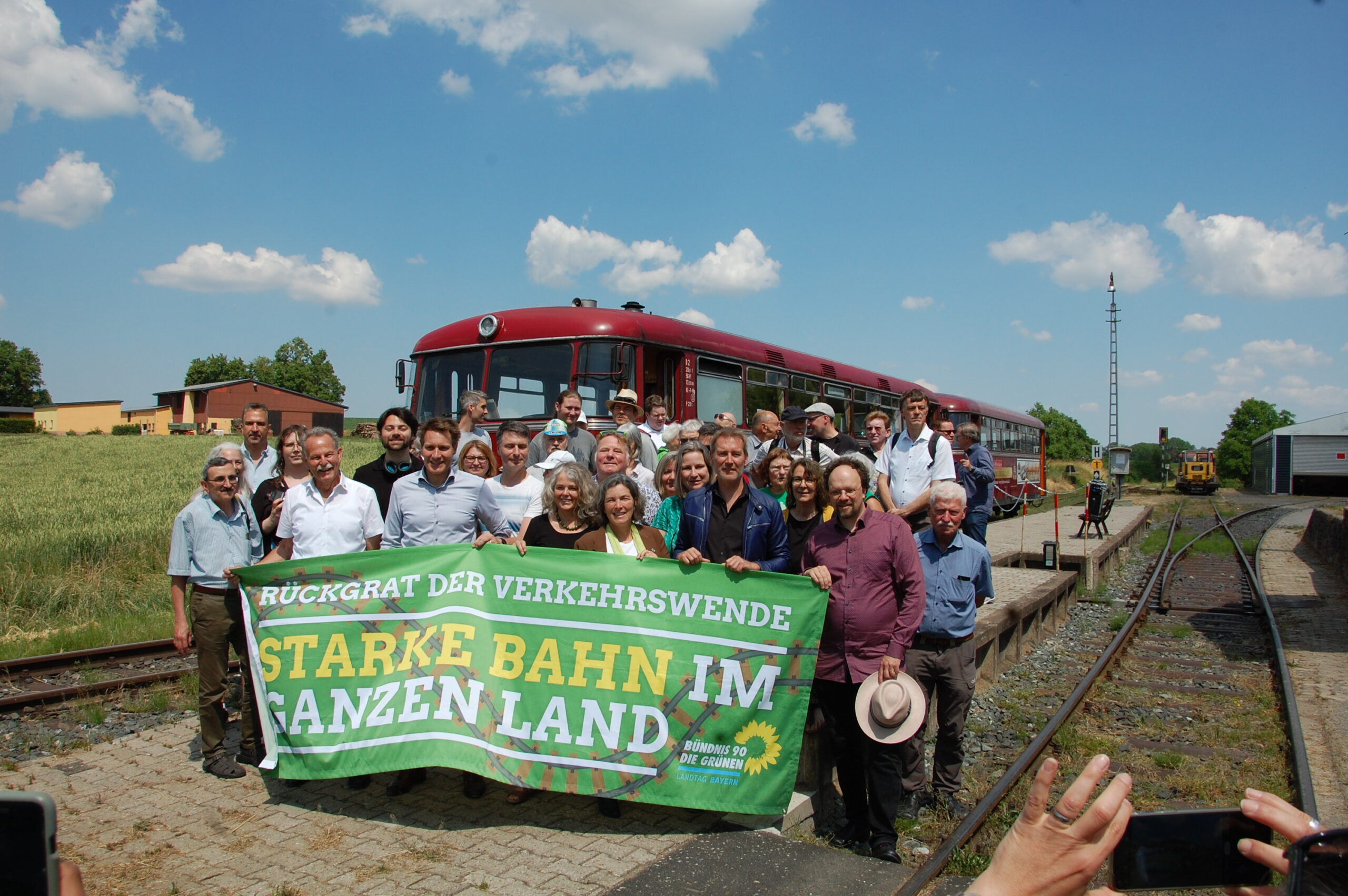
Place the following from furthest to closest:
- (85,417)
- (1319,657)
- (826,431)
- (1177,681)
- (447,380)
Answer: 1. (85,417)
2. (447,380)
3. (1319,657)
4. (1177,681)
5. (826,431)

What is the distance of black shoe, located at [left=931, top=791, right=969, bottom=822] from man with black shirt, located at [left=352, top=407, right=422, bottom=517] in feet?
12.8

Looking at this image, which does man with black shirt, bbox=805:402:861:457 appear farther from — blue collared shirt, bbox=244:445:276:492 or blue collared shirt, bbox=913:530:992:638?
blue collared shirt, bbox=244:445:276:492

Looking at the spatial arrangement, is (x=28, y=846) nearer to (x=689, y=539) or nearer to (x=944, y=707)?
(x=689, y=539)

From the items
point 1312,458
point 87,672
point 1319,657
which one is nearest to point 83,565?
point 87,672

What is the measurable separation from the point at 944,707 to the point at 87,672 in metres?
7.28

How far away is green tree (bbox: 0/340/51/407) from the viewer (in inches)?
4094

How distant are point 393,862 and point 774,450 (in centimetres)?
334

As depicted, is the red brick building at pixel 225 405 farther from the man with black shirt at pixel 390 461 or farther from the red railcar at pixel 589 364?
the man with black shirt at pixel 390 461

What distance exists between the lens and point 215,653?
532cm

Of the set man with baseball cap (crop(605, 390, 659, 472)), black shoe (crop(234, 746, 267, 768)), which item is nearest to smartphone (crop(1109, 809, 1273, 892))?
black shoe (crop(234, 746, 267, 768))

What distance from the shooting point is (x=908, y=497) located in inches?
276

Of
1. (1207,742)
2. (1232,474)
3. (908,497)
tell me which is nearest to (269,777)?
(908,497)

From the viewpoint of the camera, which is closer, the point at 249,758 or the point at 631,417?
the point at 249,758

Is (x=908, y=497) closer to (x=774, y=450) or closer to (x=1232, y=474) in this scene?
(x=774, y=450)
